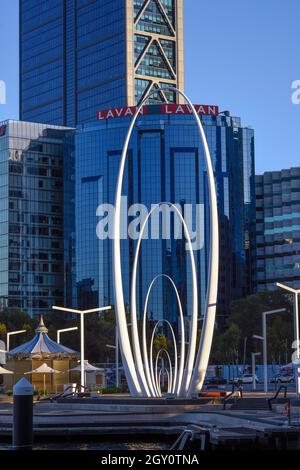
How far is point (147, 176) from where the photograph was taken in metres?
192

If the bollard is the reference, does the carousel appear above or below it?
below

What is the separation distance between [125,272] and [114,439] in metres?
143

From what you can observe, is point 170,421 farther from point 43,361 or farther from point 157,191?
point 157,191

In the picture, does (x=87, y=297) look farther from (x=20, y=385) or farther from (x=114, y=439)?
(x=20, y=385)

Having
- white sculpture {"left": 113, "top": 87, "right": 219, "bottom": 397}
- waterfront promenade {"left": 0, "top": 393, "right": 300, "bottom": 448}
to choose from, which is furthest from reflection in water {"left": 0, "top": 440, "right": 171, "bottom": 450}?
white sculpture {"left": 113, "top": 87, "right": 219, "bottom": 397}

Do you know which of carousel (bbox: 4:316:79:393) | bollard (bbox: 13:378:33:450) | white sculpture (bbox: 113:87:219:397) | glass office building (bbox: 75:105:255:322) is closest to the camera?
bollard (bbox: 13:378:33:450)

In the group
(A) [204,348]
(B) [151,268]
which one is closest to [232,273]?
(B) [151,268]

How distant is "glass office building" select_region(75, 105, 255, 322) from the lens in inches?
7397

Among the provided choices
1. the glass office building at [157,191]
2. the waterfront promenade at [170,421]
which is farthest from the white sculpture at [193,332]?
the glass office building at [157,191]

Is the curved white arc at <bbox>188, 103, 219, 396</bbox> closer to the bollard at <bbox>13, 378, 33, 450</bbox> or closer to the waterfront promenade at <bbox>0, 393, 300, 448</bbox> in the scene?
the waterfront promenade at <bbox>0, 393, 300, 448</bbox>

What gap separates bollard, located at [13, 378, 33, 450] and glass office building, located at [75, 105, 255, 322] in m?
158

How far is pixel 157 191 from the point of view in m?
192

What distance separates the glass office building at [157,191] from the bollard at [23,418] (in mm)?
157877
